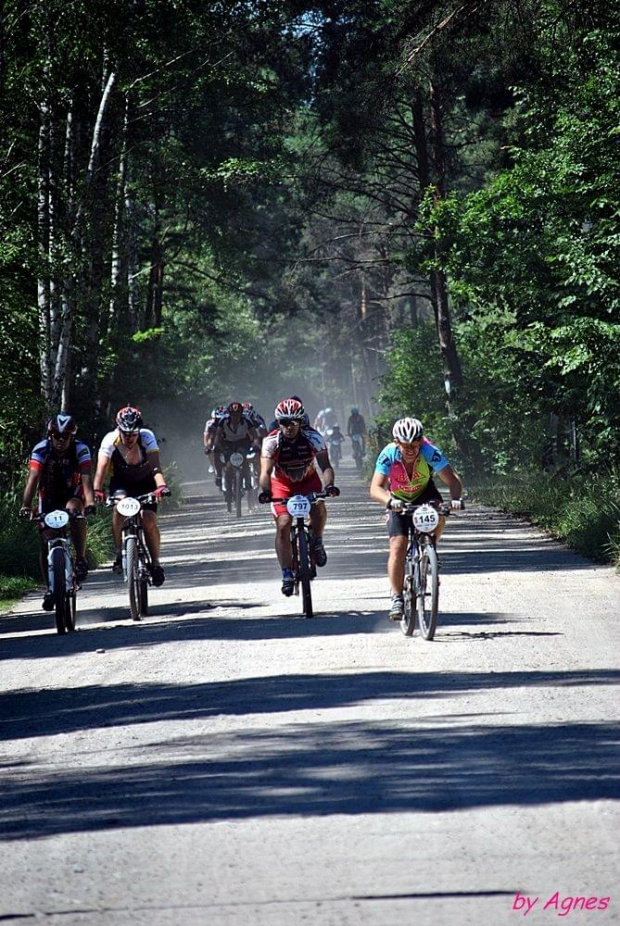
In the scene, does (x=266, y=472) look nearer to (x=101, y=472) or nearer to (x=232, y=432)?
(x=101, y=472)

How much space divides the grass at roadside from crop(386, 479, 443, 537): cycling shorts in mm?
4475

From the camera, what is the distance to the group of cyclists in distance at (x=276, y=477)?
40.1 feet

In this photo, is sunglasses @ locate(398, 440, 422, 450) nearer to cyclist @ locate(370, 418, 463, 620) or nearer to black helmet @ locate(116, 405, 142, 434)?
cyclist @ locate(370, 418, 463, 620)

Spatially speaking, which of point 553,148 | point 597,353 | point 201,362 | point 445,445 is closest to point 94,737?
point 597,353

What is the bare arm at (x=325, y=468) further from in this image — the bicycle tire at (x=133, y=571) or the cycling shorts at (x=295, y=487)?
the bicycle tire at (x=133, y=571)

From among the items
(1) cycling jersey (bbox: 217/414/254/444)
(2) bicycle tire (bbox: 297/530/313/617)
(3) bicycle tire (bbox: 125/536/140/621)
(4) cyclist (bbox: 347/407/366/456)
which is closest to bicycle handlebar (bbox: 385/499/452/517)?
(2) bicycle tire (bbox: 297/530/313/617)

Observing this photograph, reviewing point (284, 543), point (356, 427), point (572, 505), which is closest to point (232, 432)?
point (572, 505)

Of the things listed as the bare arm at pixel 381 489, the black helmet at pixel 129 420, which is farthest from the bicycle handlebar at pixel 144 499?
the bare arm at pixel 381 489

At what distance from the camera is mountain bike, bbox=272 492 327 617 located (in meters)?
13.2

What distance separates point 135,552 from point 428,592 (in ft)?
12.1

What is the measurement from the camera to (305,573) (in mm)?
13219

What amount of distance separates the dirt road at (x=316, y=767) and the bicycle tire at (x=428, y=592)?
25 centimetres

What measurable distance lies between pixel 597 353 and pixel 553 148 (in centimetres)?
417

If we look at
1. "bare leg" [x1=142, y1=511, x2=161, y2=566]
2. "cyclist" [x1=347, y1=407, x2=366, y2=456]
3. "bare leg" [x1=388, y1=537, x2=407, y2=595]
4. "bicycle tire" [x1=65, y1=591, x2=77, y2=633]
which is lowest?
"bicycle tire" [x1=65, y1=591, x2=77, y2=633]
